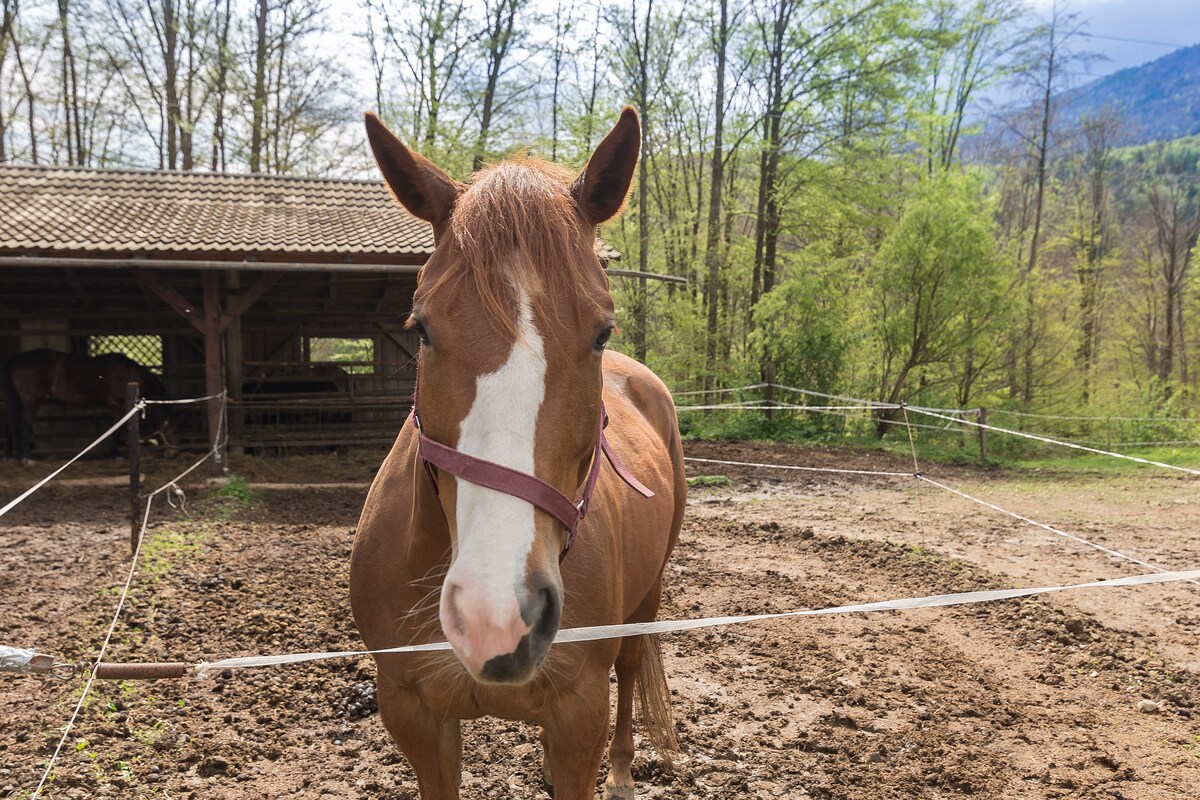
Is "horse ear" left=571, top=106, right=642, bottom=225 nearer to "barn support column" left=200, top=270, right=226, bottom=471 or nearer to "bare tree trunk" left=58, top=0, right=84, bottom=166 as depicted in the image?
"barn support column" left=200, top=270, right=226, bottom=471

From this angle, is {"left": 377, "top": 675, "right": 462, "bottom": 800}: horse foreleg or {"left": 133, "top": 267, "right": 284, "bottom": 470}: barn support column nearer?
{"left": 377, "top": 675, "right": 462, "bottom": 800}: horse foreleg

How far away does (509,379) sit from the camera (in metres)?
1.22

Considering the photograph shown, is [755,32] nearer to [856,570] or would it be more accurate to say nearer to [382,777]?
[856,570]

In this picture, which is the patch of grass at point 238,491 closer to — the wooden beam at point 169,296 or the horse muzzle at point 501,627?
the wooden beam at point 169,296

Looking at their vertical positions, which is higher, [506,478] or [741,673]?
[506,478]

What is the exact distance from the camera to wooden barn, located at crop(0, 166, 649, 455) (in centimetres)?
907

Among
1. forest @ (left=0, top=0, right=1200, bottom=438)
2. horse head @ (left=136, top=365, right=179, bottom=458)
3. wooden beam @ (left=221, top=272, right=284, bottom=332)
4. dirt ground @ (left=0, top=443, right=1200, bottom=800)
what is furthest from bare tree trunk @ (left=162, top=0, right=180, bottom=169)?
dirt ground @ (left=0, top=443, right=1200, bottom=800)

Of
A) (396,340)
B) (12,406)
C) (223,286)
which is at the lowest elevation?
(12,406)

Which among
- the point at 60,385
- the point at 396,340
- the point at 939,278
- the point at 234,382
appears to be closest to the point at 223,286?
the point at 234,382

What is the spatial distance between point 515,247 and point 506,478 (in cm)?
44

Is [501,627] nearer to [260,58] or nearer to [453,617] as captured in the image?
[453,617]

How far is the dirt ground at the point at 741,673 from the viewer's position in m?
2.90

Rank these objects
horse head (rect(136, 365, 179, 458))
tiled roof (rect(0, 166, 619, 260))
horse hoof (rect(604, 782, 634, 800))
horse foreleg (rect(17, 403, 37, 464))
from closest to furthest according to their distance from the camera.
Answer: horse hoof (rect(604, 782, 634, 800)) < tiled roof (rect(0, 166, 619, 260)) < horse foreleg (rect(17, 403, 37, 464)) < horse head (rect(136, 365, 179, 458))

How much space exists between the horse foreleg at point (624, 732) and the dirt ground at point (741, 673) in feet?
0.36
